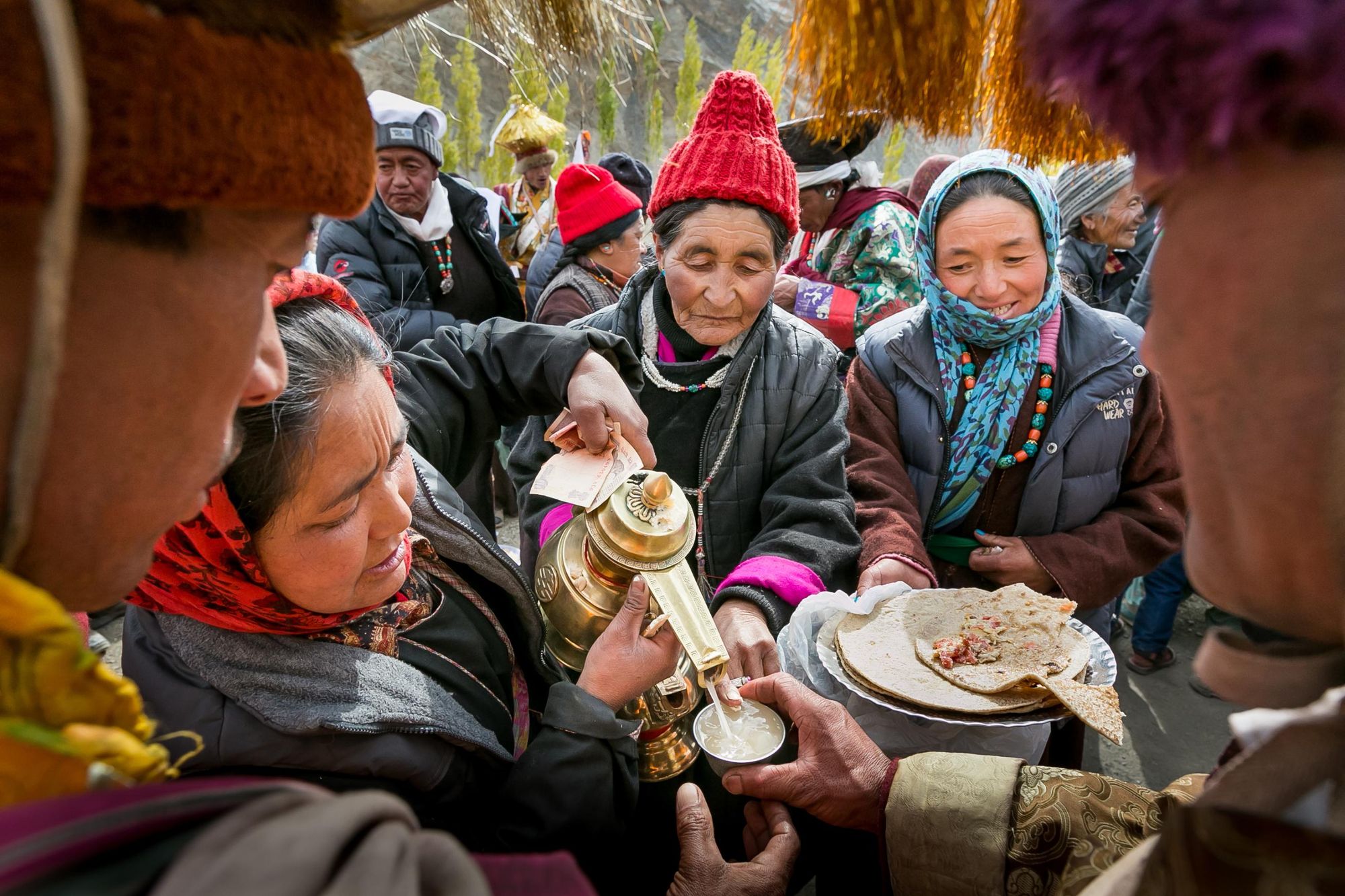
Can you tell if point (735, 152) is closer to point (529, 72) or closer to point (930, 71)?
point (529, 72)

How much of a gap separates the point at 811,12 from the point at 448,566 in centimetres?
136

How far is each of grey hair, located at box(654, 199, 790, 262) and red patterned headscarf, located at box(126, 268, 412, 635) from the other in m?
1.27

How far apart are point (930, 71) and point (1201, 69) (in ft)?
1.18

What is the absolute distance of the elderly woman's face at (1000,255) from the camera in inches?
96.0

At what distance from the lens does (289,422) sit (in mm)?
1261

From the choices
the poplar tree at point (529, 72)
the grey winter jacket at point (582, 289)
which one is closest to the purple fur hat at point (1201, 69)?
the poplar tree at point (529, 72)


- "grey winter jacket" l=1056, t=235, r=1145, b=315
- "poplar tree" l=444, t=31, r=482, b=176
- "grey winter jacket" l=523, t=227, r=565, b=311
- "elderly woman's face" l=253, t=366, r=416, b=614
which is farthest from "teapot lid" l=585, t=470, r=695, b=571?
"poplar tree" l=444, t=31, r=482, b=176

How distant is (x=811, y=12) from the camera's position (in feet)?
2.98

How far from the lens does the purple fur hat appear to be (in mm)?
584

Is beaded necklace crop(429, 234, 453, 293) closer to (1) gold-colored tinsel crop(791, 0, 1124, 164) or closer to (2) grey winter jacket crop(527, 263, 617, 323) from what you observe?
(2) grey winter jacket crop(527, 263, 617, 323)

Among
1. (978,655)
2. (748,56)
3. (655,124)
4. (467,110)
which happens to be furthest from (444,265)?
(655,124)

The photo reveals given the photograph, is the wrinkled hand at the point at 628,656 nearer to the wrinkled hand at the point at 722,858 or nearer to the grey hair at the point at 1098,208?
the wrinkled hand at the point at 722,858

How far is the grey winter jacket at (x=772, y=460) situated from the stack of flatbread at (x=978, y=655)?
1.06 ft

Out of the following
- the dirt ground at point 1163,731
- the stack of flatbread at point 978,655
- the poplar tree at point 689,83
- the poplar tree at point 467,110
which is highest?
the poplar tree at point 689,83
